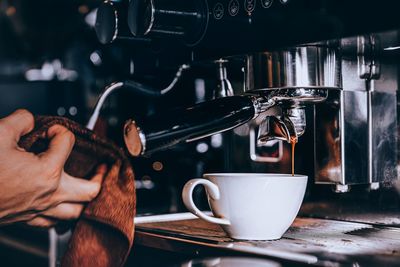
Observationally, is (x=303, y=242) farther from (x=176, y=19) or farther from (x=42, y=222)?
(x=42, y=222)

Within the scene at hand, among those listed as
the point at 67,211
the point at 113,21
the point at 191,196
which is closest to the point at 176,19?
the point at 113,21

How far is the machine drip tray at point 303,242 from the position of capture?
60 centimetres

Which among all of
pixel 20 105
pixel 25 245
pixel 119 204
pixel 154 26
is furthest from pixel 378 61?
pixel 20 105

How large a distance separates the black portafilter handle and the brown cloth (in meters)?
0.21

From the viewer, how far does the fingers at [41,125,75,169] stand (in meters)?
0.85

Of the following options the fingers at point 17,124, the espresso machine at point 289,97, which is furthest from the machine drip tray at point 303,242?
the fingers at point 17,124

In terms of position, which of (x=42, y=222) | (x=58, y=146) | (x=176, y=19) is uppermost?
(x=176, y=19)

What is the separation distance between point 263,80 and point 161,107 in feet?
1.30

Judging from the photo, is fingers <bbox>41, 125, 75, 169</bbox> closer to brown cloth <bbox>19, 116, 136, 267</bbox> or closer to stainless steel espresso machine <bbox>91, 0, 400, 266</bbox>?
brown cloth <bbox>19, 116, 136, 267</bbox>

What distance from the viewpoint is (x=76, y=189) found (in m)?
0.87

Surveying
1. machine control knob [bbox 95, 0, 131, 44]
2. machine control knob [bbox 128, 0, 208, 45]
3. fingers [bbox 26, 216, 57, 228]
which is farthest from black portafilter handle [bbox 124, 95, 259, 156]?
fingers [bbox 26, 216, 57, 228]

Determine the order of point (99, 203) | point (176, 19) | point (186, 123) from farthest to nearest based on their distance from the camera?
point (99, 203) → point (176, 19) → point (186, 123)

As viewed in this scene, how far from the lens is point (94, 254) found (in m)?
0.82

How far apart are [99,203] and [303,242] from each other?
332mm
